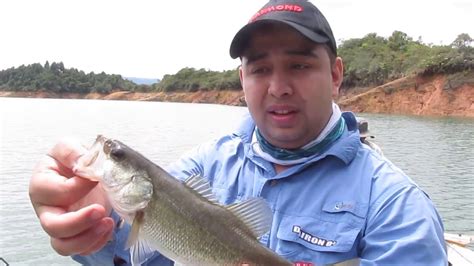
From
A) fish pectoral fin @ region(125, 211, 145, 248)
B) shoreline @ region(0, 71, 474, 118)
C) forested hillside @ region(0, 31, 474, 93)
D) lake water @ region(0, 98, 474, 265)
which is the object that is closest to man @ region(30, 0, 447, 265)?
fish pectoral fin @ region(125, 211, 145, 248)

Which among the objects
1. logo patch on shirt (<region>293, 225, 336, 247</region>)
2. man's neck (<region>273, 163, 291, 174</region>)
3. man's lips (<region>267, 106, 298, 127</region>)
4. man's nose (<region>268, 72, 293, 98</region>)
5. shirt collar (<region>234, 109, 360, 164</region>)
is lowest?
logo patch on shirt (<region>293, 225, 336, 247</region>)

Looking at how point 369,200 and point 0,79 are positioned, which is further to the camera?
point 0,79

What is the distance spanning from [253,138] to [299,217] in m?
0.64

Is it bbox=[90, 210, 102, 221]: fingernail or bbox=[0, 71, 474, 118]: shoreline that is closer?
bbox=[90, 210, 102, 221]: fingernail

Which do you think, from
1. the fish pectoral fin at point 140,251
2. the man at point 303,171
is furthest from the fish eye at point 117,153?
the fish pectoral fin at point 140,251

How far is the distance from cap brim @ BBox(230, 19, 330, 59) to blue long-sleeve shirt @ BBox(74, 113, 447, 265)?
0.56 metres

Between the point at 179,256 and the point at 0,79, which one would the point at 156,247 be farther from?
the point at 0,79

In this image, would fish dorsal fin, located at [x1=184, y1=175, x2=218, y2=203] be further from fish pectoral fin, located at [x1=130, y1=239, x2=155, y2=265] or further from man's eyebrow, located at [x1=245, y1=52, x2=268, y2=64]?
man's eyebrow, located at [x1=245, y1=52, x2=268, y2=64]

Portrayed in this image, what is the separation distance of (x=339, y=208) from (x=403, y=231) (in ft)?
1.10

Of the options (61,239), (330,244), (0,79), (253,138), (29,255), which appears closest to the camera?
(61,239)

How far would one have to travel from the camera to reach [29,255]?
34.2ft

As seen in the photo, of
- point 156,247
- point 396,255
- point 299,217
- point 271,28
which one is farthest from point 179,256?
point 271,28

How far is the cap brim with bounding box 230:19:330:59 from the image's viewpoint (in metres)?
→ 2.70

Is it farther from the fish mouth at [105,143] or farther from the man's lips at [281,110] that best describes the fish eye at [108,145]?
the man's lips at [281,110]
